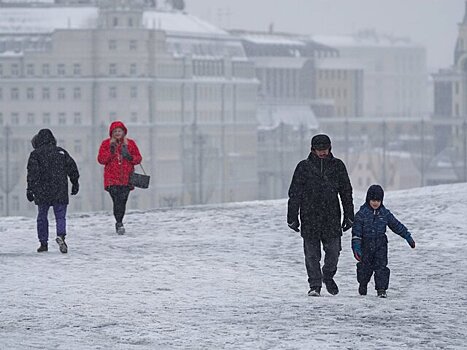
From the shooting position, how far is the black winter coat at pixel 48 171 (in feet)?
69.5

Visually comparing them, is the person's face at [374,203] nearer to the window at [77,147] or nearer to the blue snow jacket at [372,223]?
the blue snow jacket at [372,223]

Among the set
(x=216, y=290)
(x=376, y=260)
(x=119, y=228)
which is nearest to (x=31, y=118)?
(x=119, y=228)

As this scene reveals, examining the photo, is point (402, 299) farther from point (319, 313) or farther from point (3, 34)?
point (3, 34)

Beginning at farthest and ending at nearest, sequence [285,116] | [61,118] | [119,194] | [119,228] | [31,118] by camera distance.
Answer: [285,116]
[61,118]
[31,118]
[119,228]
[119,194]

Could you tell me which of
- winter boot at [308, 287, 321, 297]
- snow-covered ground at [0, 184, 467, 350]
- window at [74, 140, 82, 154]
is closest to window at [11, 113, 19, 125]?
window at [74, 140, 82, 154]

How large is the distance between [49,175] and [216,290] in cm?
377

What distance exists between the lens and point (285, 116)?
172625 mm

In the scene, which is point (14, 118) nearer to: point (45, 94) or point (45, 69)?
point (45, 94)

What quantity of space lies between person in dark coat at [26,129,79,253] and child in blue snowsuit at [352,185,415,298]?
481 centimetres

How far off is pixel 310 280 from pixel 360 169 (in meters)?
138

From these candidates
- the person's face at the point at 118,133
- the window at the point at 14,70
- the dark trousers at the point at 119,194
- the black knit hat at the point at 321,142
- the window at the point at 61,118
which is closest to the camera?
the black knit hat at the point at 321,142

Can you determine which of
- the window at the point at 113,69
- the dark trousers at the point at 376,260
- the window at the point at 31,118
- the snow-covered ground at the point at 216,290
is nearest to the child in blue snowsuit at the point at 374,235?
the dark trousers at the point at 376,260

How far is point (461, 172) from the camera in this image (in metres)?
146

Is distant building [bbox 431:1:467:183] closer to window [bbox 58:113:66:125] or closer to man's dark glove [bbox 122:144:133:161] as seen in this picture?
window [bbox 58:113:66:125]
